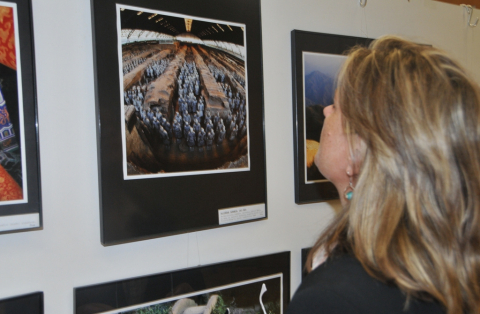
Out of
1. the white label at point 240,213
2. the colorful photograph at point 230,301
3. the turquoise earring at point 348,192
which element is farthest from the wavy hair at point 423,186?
the colorful photograph at point 230,301

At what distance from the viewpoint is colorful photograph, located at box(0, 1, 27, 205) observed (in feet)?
3.15

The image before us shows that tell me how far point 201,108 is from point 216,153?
0.16 metres

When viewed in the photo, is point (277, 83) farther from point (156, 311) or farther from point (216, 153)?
point (156, 311)

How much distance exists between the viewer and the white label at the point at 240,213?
4.24 feet

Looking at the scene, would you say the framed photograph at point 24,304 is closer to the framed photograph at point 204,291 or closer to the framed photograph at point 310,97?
the framed photograph at point 204,291

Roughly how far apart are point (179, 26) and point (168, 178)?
0.48 metres

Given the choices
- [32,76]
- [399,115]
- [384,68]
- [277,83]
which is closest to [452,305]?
[399,115]

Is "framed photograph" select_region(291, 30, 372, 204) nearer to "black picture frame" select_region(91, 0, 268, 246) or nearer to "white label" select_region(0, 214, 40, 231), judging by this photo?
"black picture frame" select_region(91, 0, 268, 246)

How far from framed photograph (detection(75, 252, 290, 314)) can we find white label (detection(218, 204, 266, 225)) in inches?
6.4

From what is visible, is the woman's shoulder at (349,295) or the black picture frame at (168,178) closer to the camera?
the woman's shoulder at (349,295)

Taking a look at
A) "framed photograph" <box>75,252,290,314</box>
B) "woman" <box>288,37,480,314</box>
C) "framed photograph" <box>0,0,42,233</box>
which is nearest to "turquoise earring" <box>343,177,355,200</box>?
"woman" <box>288,37,480,314</box>

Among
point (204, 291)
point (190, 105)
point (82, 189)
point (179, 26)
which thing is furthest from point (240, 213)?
point (179, 26)

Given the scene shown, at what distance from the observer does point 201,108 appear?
1.24 meters

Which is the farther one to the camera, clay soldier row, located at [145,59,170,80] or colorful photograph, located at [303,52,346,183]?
colorful photograph, located at [303,52,346,183]
